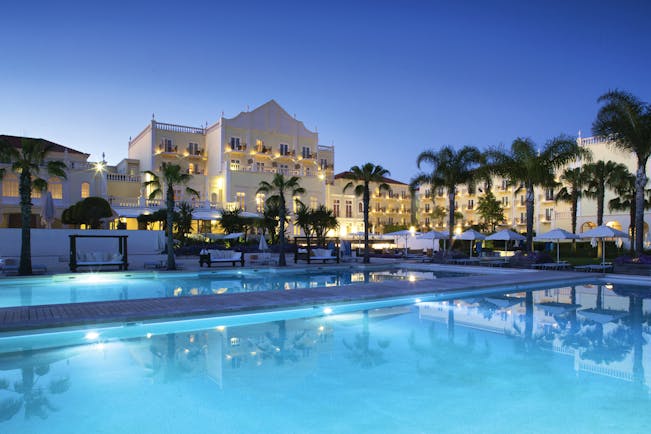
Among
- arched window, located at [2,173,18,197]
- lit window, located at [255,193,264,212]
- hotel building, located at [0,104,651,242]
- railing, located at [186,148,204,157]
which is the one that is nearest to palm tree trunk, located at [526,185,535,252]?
hotel building, located at [0,104,651,242]

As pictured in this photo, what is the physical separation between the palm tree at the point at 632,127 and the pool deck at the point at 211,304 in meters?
8.88

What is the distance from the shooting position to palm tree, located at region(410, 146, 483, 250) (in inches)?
1035

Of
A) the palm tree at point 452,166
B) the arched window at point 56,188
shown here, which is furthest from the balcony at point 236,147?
the palm tree at point 452,166

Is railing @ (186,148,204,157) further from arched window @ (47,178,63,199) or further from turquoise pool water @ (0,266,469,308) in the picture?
turquoise pool water @ (0,266,469,308)

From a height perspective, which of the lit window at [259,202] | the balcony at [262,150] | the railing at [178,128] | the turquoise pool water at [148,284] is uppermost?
the railing at [178,128]

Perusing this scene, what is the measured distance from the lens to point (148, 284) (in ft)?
49.8

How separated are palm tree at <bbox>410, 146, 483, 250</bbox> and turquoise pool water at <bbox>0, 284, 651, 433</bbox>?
17539 mm

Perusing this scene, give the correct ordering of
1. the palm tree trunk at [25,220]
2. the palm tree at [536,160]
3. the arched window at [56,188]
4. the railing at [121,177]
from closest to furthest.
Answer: the palm tree trunk at [25,220] → the palm tree at [536,160] → the arched window at [56,188] → the railing at [121,177]

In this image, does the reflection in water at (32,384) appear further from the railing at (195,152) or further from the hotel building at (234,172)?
the railing at (195,152)

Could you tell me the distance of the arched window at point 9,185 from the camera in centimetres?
3191

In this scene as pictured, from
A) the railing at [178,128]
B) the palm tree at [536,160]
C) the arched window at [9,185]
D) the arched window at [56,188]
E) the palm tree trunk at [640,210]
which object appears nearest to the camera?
the palm tree trunk at [640,210]

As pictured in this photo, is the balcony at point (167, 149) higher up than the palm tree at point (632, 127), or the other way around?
the balcony at point (167, 149)

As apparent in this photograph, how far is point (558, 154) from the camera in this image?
73.8 feet

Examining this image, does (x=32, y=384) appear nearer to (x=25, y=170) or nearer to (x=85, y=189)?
(x=25, y=170)
